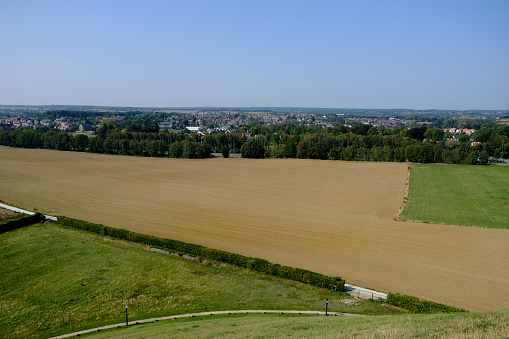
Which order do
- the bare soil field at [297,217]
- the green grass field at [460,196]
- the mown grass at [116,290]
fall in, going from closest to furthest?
the mown grass at [116,290] < the bare soil field at [297,217] < the green grass field at [460,196]

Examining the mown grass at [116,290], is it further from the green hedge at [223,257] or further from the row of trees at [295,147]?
the row of trees at [295,147]

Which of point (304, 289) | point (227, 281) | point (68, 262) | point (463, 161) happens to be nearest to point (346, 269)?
point (304, 289)

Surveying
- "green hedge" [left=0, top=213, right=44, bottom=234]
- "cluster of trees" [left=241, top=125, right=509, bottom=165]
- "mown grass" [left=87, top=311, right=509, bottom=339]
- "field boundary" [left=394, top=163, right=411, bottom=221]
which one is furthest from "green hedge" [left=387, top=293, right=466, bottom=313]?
"cluster of trees" [left=241, top=125, right=509, bottom=165]

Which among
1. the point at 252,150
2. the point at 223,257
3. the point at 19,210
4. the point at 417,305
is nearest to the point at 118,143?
→ the point at 252,150

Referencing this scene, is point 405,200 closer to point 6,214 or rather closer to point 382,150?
point 382,150

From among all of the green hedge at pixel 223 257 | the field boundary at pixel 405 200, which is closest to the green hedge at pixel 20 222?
the green hedge at pixel 223 257
